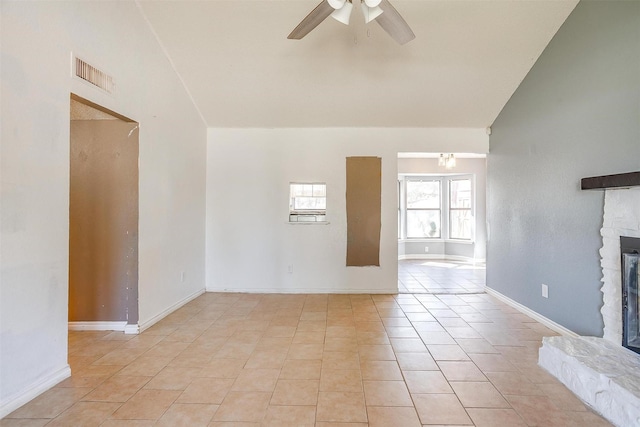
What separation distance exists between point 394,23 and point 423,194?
20.8 ft

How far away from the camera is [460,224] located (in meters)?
7.73

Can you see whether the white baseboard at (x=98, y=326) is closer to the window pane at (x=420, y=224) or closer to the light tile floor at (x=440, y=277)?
the light tile floor at (x=440, y=277)

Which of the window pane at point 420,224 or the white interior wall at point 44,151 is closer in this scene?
the white interior wall at point 44,151

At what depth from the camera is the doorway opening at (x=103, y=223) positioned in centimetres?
296

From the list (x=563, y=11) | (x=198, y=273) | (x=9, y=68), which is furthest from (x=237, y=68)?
(x=563, y=11)

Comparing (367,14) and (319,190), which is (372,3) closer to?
(367,14)

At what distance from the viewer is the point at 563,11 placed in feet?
9.23

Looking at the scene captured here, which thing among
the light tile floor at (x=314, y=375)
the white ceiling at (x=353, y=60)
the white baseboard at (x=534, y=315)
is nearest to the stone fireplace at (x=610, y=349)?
the light tile floor at (x=314, y=375)

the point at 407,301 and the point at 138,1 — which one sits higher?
the point at 138,1

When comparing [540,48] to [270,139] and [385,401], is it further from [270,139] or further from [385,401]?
[385,401]

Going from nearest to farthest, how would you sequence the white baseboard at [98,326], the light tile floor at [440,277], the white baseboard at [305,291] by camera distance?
the white baseboard at [98,326] → the white baseboard at [305,291] → the light tile floor at [440,277]

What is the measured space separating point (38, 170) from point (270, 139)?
2.93m

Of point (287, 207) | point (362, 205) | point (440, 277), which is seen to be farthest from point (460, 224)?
point (287, 207)

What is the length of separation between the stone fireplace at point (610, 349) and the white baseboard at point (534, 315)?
46 cm
